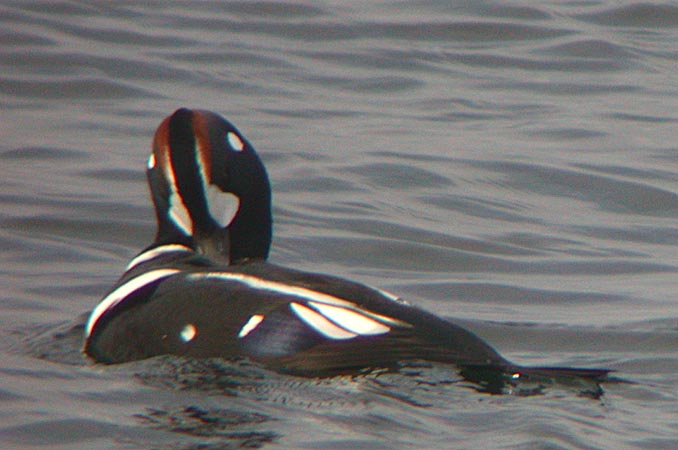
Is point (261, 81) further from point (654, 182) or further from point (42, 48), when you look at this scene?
point (654, 182)

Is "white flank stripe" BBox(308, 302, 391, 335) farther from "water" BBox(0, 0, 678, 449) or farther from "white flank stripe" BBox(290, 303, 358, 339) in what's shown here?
"water" BBox(0, 0, 678, 449)

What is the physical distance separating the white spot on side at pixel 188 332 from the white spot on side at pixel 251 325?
0.17 metres

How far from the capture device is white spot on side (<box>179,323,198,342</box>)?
13.8 ft

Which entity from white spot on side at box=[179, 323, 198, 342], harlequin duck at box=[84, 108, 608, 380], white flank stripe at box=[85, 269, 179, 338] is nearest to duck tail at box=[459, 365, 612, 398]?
harlequin duck at box=[84, 108, 608, 380]

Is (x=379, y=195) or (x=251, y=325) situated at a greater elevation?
(x=251, y=325)

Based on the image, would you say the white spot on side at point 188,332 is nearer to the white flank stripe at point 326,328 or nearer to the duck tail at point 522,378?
the white flank stripe at point 326,328

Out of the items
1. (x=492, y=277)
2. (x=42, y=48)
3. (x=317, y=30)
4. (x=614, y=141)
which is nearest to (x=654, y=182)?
(x=614, y=141)

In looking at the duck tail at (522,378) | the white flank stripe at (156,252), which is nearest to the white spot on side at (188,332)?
the duck tail at (522,378)

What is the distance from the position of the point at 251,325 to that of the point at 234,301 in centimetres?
13

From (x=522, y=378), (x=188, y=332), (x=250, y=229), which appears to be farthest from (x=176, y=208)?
(x=522, y=378)

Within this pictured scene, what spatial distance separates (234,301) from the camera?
13.8 feet

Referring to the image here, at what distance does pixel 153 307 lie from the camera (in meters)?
4.45

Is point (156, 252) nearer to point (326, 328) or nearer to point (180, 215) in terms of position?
point (180, 215)

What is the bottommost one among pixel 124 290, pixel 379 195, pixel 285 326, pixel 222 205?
pixel 379 195
